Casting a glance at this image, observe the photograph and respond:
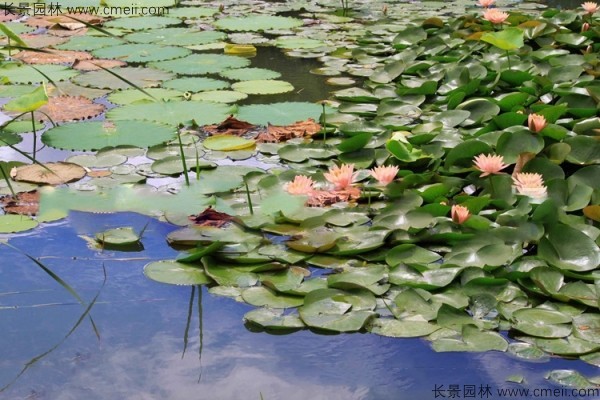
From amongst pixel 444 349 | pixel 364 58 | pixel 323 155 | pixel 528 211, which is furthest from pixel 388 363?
pixel 364 58

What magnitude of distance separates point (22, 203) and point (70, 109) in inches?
37.0

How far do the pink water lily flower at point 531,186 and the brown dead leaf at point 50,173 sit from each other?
4.80 feet

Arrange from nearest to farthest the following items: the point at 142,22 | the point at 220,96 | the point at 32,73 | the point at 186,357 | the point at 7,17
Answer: the point at 186,357 < the point at 220,96 < the point at 32,73 < the point at 142,22 < the point at 7,17

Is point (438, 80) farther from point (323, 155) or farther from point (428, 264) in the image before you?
point (428, 264)

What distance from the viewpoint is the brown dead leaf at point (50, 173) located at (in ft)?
8.99

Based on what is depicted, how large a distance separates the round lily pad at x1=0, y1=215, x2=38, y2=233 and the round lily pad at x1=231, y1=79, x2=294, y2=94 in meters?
1.49

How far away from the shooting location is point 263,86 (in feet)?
12.6

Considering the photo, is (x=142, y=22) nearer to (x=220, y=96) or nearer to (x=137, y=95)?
(x=137, y=95)

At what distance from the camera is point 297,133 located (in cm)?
322

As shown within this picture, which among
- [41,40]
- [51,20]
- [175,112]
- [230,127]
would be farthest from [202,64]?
[51,20]

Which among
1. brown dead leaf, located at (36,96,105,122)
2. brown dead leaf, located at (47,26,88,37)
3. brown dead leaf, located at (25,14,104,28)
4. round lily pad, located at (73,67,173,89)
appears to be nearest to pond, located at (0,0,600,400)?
brown dead leaf, located at (36,96,105,122)

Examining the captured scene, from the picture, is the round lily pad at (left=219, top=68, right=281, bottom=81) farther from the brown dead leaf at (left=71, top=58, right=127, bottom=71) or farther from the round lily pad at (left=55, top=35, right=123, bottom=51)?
the round lily pad at (left=55, top=35, right=123, bottom=51)

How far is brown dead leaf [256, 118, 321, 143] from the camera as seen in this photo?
3184 mm

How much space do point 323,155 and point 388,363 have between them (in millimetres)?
1287
